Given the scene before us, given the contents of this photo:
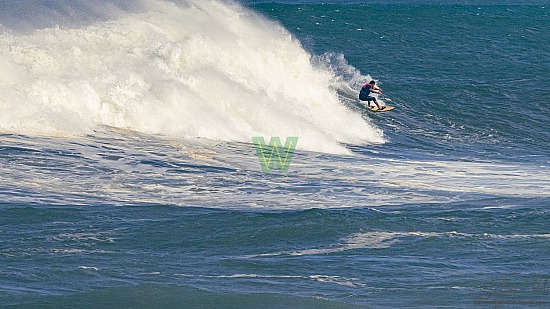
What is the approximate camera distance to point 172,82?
2314cm

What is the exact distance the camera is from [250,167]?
17.6 meters

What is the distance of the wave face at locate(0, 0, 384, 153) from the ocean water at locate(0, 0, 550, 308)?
2.3 inches

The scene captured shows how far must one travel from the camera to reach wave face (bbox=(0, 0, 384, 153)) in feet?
67.2

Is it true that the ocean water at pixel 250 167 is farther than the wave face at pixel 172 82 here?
No

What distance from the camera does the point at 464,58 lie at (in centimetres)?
3738

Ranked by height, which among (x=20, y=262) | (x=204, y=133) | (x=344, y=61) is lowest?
(x=20, y=262)

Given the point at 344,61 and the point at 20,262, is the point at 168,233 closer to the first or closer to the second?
the point at 20,262

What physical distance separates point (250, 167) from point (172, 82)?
609cm

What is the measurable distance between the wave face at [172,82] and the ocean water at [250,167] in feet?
0.19

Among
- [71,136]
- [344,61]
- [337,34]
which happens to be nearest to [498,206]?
[71,136]

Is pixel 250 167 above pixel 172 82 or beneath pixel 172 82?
beneath

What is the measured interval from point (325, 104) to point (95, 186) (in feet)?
43.6

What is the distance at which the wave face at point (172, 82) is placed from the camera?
20.5 meters

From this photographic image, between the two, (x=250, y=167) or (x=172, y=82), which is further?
(x=172, y=82)
